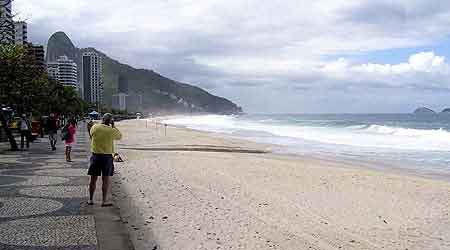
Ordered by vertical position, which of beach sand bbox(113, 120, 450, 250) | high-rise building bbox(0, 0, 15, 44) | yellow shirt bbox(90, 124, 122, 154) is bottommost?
beach sand bbox(113, 120, 450, 250)

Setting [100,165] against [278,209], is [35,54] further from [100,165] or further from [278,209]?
[278,209]

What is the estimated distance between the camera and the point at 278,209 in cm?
830

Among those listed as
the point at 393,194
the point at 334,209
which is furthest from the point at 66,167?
the point at 393,194

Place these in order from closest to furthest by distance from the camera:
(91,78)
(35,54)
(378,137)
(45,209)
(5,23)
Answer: (45,209) < (5,23) < (35,54) < (378,137) < (91,78)

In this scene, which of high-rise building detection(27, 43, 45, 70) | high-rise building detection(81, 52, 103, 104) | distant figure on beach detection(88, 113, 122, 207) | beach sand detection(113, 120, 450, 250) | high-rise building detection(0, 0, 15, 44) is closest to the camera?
beach sand detection(113, 120, 450, 250)

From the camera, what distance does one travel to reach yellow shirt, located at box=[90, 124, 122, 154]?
7391 millimetres

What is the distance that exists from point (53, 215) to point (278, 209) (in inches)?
143

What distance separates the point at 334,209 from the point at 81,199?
422 cm

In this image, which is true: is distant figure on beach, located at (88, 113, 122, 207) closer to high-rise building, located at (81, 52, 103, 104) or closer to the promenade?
the promenade

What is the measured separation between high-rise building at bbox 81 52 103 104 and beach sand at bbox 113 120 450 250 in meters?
120

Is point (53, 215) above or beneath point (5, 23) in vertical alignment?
beneath

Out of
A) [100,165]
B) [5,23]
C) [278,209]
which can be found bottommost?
[278,209]

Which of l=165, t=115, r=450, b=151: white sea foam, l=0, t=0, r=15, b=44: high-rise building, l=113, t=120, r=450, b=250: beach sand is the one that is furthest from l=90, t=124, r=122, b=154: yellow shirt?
l=165, t=115, r=450, b=151: white sea foam

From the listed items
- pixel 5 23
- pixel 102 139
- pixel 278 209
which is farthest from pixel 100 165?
pixel 5 23
